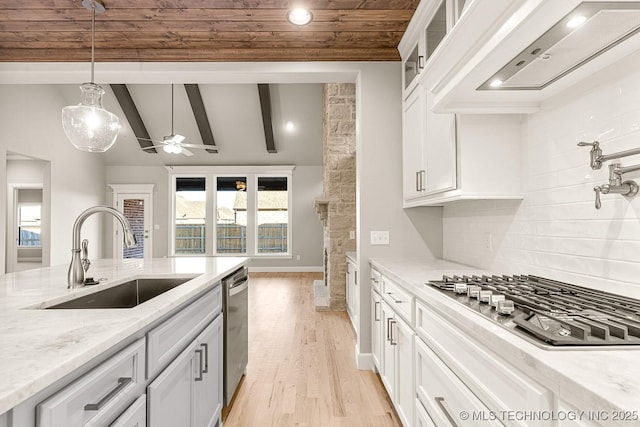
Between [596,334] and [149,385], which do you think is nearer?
[596,334]

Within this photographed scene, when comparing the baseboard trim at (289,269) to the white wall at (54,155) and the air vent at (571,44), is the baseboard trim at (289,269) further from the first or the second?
the air vent at (571,44)

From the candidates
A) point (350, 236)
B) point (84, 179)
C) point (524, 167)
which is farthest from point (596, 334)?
point (84, 179)

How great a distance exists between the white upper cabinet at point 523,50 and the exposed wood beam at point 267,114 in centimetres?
529

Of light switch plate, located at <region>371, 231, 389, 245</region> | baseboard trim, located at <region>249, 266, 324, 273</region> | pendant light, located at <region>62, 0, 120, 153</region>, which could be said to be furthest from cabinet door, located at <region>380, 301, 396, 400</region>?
baseboard trim, located at <region>249, 266, 324, 273</region>

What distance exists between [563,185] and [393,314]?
3.70 feet

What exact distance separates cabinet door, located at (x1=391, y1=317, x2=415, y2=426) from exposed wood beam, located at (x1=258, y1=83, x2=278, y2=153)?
18.6 ft

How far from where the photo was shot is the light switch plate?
2920mm

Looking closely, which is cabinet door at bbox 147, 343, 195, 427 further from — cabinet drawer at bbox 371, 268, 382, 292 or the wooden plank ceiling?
the wooden plank ceiling

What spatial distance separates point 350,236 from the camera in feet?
16.0

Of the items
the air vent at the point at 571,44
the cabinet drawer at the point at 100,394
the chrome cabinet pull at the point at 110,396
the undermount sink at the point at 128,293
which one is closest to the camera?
the cabinet drawer at the point at 100,394

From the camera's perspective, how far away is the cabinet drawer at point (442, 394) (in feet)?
3.59

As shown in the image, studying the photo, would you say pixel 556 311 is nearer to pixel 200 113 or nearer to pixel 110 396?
pixel 110 396

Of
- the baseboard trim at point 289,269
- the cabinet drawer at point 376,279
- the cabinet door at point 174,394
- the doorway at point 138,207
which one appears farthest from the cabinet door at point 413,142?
the doorway at point 138,207

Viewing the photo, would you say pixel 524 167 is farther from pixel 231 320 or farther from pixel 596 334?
pixel 231 320
